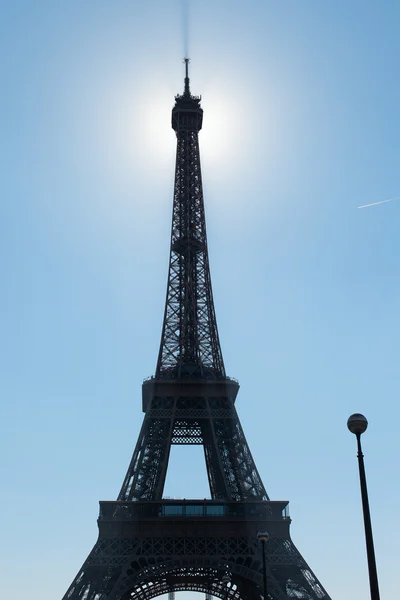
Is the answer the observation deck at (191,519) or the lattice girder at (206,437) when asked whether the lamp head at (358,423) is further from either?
the lattice girder at (206,437)

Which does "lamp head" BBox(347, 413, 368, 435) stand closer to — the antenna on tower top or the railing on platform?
the railing on platform

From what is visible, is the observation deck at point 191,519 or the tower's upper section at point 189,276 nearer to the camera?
the observation deck at point 191,519

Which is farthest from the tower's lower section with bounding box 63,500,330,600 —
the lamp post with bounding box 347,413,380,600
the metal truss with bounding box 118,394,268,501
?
the lamp post with bounding box 347,413,380,600

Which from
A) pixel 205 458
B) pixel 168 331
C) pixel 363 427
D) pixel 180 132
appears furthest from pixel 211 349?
pixel 363 427

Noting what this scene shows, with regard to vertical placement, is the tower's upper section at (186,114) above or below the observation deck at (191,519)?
above

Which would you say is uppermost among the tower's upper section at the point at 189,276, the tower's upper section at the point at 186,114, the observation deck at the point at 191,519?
the tower's upper section at the point at 186,114

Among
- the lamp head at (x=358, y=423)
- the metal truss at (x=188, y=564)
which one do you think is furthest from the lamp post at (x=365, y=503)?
the metal truss at (x=188, y=564)

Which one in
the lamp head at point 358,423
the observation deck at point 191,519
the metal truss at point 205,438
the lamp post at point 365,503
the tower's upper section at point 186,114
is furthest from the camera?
the tower's upper section at point 186,114

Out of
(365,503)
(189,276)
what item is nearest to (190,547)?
(189,276)
